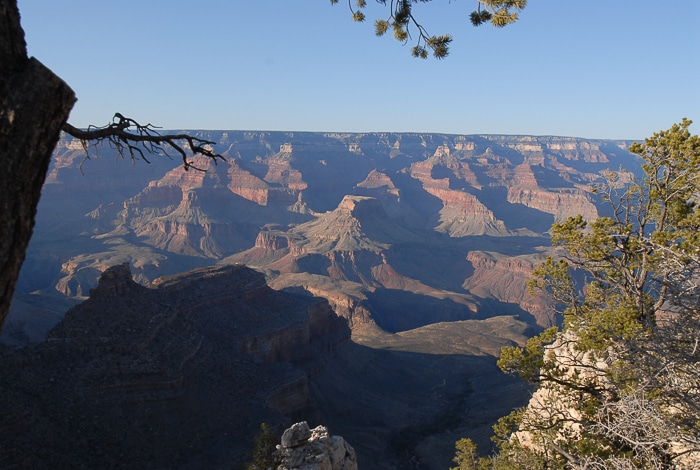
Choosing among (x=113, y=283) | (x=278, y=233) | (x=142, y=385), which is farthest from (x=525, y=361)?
(x=278, y=233)

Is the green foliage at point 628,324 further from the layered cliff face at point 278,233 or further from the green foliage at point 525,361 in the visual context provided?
the layered cliff face at point 278,233

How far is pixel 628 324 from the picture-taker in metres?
11.2

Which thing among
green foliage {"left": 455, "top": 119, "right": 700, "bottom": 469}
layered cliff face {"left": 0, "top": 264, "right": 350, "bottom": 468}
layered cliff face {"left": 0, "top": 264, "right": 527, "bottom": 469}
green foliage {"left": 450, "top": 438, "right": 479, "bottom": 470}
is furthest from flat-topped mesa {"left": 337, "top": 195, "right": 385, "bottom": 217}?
green foliage {"left": 455, "top": 119, "right": 700, "bottom": 469}

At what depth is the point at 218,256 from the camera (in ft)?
424

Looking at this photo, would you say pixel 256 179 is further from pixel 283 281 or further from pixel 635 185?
pixel 635 185

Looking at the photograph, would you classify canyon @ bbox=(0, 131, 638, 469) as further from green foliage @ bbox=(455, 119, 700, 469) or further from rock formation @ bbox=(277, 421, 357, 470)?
rock formation @ bbox=(277, 421, 357, 470)

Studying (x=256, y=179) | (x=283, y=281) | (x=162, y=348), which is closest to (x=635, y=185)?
(x=162, y=348)

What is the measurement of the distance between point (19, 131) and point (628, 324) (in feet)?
36.6

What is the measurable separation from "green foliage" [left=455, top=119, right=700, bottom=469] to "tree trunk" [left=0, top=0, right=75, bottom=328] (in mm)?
9489

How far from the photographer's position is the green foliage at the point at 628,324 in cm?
1016

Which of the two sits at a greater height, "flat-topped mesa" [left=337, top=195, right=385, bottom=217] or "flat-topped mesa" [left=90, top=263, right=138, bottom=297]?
"flat-topped mesa" [left=90, top=263, right=138, bottom=297]

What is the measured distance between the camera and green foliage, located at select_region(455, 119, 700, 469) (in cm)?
1016

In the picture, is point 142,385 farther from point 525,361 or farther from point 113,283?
point 525,361

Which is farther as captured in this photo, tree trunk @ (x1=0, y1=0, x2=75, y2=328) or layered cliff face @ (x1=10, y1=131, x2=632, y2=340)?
layered cliff face @ (x1=10, y1=131, x2=632, y2=340)
